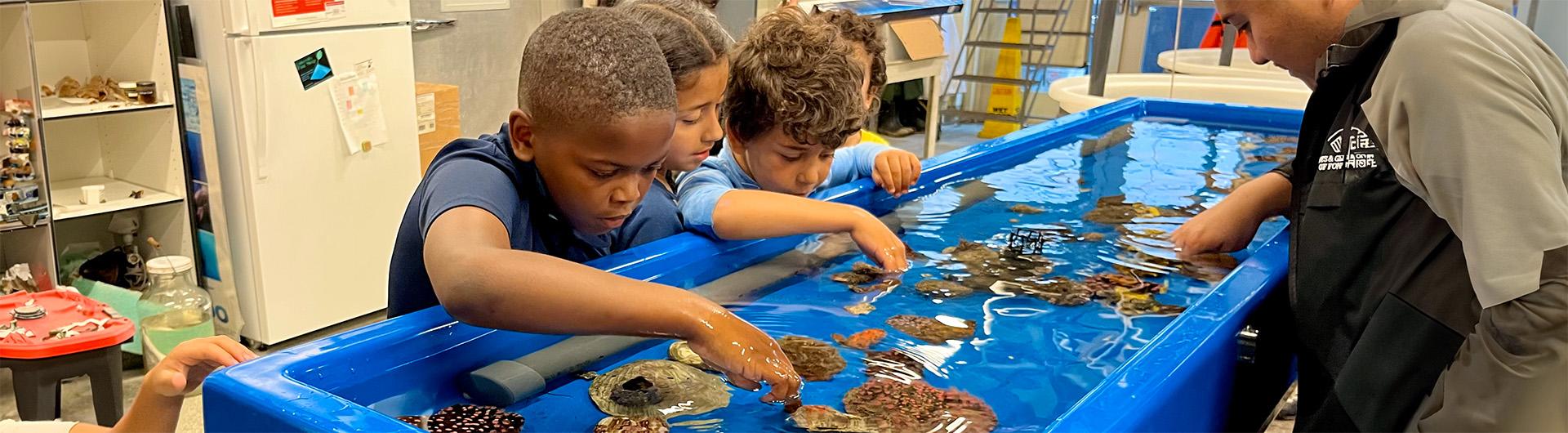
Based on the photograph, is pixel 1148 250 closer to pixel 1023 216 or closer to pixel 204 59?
pixel 1023 216

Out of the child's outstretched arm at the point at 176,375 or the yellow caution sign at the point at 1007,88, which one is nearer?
the child's outstretched arm at the point at 176,375

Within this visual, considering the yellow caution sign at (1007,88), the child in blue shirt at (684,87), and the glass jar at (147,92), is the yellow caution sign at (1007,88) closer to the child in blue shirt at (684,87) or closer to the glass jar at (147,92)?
the glass jar at (147,92)

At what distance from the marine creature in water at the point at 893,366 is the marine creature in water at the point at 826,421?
0.12m

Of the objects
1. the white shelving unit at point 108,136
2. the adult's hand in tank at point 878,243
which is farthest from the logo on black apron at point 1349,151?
the white shelving unit at point 108,136

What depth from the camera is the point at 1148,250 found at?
5.69 feet

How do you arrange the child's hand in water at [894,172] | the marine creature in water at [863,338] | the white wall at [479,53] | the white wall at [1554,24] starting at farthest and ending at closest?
the white wall at [479,53]
the white wall at [1554,24]
the child's hand in water at [894,172]
the marine creature in water at [863,338]

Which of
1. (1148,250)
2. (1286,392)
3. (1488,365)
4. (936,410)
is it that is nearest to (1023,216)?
(1148,250)

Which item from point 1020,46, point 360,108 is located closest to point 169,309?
point 360,108

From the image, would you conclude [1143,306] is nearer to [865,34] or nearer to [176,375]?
[865,34]

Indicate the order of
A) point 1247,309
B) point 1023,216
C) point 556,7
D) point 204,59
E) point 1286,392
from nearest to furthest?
point 1247,309
point 1286,392
point 1023,216
point 204,59
point 556,7

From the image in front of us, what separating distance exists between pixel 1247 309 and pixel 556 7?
11.3 ft

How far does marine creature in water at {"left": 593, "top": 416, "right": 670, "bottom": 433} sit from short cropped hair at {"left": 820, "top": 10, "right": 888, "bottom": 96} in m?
1.16

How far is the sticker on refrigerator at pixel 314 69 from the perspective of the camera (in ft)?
9.99

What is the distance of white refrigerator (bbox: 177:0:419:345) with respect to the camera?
116 inches
